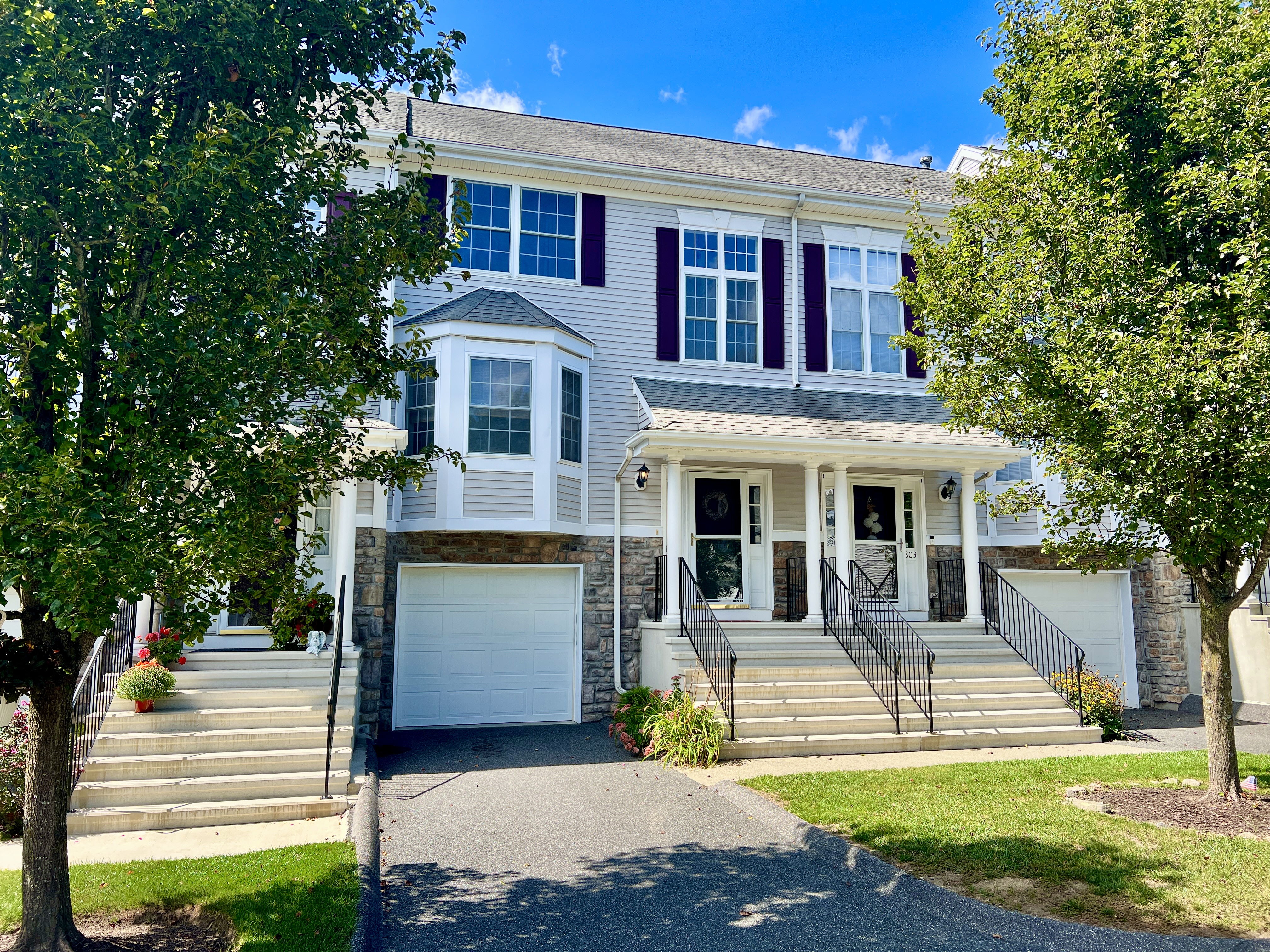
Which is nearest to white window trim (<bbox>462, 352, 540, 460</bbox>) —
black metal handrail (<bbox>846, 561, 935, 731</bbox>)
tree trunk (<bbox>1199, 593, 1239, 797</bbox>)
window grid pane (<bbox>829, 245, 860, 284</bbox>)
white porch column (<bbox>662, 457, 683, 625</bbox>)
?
white porch column (<bbox>662, 457, 683, 625</bbox>)

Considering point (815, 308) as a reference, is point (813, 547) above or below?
below

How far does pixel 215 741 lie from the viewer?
8164 millimetres

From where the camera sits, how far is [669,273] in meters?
13.4

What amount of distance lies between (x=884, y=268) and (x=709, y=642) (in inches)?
291

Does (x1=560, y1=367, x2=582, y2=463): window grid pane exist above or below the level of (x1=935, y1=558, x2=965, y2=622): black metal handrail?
above

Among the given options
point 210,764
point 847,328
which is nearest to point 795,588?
point 847,328

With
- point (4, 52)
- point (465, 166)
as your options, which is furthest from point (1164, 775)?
point (465, 166)

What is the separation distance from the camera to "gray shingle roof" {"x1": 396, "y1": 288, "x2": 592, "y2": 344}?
38.7ft

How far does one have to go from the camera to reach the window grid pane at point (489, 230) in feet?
41.6

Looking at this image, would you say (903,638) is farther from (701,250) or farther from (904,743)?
(701,250)

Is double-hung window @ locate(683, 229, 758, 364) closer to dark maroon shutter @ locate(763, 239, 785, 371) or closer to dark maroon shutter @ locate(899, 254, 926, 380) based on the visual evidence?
dark maroon shutter @ locate(763, 239, 785, 371)

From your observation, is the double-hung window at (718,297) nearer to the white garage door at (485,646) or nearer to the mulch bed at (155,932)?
the white garage door at (485,646)

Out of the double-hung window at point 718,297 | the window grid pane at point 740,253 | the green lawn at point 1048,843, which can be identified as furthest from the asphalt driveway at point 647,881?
the window grid pane at point 740,253

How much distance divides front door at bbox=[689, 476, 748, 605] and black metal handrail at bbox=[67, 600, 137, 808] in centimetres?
748
